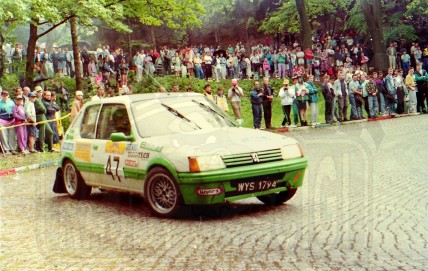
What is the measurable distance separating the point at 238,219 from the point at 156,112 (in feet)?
7.39

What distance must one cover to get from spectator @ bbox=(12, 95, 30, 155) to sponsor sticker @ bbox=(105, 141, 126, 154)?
9934 mm

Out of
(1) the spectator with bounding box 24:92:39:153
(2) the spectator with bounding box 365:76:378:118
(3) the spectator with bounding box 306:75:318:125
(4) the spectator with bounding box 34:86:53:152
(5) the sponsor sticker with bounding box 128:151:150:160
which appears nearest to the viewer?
(5) the sponsor sticker with bounding box 128:151:150:160

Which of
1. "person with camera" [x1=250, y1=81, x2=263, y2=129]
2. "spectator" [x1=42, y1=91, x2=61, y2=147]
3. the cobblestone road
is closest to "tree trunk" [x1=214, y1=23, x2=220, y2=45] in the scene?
"person with camera" [x1=250, y1=81, x2=263, y2=129]

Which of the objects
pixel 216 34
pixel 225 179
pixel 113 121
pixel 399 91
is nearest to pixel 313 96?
pixel 399 91

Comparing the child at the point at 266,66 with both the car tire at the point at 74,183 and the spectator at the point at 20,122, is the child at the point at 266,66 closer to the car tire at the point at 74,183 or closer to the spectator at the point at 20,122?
the spectator at the point at 20,122

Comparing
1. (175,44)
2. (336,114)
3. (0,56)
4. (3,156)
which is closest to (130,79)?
(0,56)

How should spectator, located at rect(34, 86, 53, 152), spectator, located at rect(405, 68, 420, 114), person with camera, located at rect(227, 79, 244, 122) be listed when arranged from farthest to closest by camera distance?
spectator, located at rect(405, 68, 420, 114), person with camera, located at rect(227, 79, 244, 122), spectator, located at rect(34, 86, 53, 152)

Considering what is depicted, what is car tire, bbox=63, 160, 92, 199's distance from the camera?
1070cm

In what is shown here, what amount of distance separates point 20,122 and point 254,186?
1252 cm

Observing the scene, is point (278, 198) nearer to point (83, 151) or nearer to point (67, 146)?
point (83, 151)

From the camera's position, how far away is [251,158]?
830 centimetres

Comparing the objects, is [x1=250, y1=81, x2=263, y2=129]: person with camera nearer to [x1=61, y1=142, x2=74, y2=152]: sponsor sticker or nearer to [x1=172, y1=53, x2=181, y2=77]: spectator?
[x1=172, y1=53, x2=181, y2=77]: spectator

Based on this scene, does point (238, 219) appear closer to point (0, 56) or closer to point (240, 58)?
point (0, 56)

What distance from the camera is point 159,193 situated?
8680 mm
